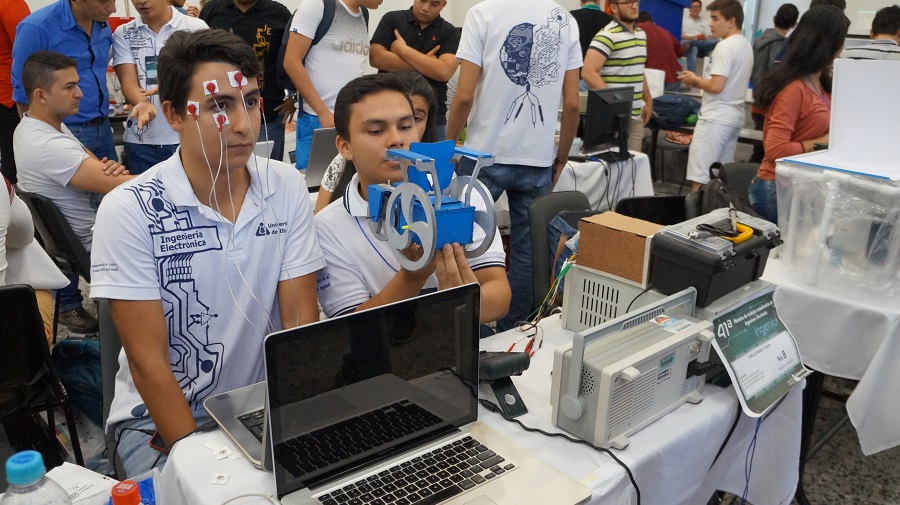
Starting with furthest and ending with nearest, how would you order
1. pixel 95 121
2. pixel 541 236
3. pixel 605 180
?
pixel 605 180
pixel 95 121
pixel 541 236

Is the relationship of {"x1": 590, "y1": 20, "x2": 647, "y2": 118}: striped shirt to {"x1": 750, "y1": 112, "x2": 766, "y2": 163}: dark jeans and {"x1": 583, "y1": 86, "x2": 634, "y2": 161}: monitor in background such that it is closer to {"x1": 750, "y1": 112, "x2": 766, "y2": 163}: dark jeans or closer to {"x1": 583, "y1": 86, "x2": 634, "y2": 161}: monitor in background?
{"x1": 583, "y1": 86, "x2": 634, "y2": 161}: monitor in background

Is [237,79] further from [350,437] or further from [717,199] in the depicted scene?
[717,199]

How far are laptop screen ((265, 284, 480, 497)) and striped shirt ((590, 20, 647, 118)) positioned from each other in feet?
9.71

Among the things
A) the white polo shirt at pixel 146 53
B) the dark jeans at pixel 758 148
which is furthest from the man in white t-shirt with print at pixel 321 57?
the dark jeans at pixel 758 148

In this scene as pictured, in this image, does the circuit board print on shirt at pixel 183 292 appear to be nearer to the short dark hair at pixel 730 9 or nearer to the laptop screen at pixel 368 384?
the laptop screen at pixel 368 384

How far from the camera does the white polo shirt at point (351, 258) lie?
1622mm

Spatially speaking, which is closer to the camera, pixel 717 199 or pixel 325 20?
pixel 717 199

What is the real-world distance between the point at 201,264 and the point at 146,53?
2073mm

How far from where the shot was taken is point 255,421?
1216 millimetres

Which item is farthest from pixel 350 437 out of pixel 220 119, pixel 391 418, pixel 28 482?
pixel 220 119

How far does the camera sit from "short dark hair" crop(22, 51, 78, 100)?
2.64 meters

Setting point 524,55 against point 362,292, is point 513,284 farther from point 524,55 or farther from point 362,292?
point 362,292

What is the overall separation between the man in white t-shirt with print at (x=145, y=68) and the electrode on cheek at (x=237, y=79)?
1775 millimetres

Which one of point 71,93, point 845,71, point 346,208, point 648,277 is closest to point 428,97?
point 346,208
